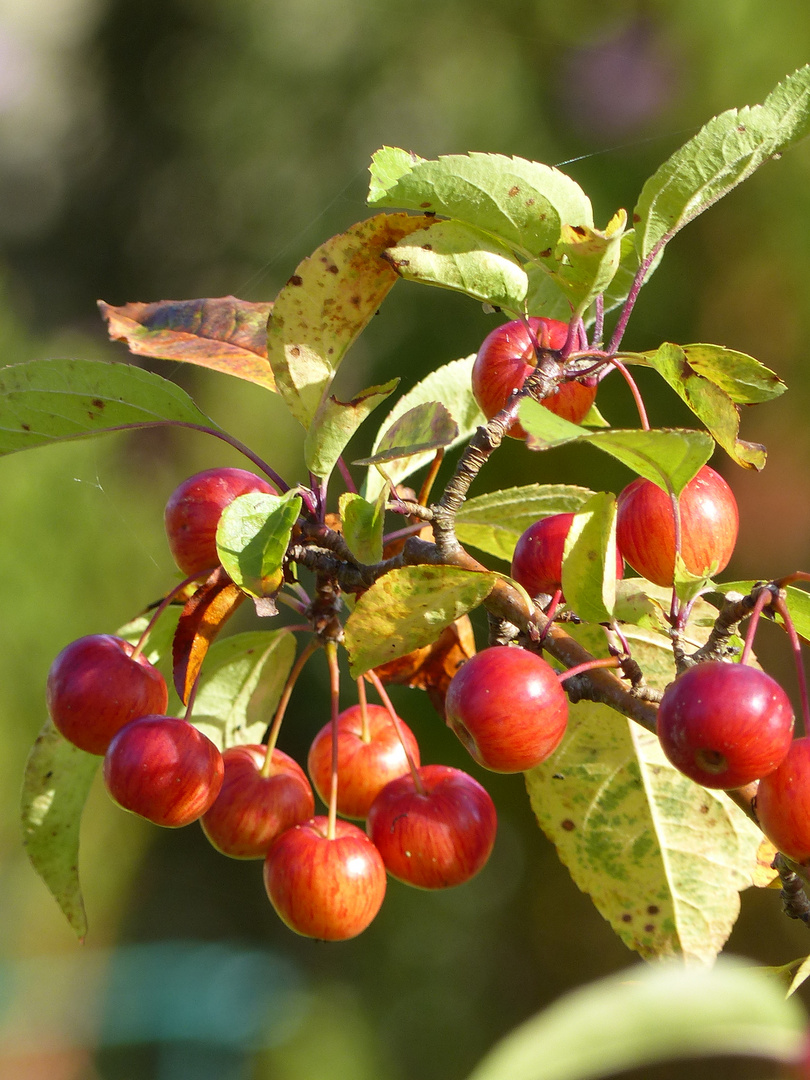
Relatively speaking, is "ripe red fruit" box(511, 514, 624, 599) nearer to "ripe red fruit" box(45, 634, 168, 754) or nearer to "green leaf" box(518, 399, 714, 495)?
"green leaf" box(518, 399, 714, 495)

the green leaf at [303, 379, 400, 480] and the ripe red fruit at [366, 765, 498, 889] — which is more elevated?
the green leaf at [303, 379, 400, 480]

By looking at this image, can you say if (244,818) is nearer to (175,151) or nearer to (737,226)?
(737,226)

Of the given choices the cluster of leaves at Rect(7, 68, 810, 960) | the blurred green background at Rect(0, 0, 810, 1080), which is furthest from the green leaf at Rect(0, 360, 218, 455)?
the blurred green background at Rect(0, 0, 810, 1080)

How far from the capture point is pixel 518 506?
0.58m

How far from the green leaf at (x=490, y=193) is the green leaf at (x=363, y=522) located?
143 mm

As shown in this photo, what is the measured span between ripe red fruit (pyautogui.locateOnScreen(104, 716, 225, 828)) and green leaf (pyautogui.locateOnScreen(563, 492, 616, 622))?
226mm

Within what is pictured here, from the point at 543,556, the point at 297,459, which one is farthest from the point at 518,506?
the point at 297,459

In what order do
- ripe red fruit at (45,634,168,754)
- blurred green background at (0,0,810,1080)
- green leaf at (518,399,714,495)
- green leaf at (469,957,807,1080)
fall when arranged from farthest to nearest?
blurred green background at (0,0,810,1080) → ripe red fruit at (45,634,168,754) → green leaf at (518,399,714,495) → green leaf at (469,957,807,1080)

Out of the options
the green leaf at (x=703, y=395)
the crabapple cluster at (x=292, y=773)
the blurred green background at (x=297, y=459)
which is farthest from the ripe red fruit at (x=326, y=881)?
the blurred green background at (x=297, y=459)

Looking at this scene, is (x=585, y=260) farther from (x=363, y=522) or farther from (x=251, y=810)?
(x=251, y=810)

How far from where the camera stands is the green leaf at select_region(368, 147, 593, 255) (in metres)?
0.44

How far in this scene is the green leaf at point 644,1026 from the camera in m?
0.15

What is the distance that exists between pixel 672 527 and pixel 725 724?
0.13 meters

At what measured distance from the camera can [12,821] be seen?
7.63 feet
